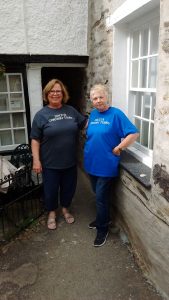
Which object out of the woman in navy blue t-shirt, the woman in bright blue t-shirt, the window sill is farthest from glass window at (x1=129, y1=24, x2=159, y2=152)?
the woman in navy blue t-shirt

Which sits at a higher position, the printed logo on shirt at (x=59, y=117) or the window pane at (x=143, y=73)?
the window pane at (x=143, y=73)

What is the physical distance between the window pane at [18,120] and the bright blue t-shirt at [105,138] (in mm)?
2078

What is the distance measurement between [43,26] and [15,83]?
3.56ft

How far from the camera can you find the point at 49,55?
183 inches

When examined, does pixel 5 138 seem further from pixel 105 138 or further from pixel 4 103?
pixel 105 138

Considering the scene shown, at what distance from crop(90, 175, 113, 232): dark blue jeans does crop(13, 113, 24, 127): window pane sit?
85.8 inches

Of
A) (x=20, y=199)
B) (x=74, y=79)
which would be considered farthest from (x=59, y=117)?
(x=74, y=79)

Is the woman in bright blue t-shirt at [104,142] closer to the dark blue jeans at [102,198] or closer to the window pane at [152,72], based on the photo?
the dark blue jeans at [102,198]

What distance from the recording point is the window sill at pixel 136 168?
291 centimetres

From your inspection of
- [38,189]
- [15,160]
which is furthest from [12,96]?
[38,189]

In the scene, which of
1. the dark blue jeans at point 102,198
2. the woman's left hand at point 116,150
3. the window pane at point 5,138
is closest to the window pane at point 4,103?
the window pane at point 5,138

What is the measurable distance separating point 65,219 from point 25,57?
2.72 metres

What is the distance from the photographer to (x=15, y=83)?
487 centimetres

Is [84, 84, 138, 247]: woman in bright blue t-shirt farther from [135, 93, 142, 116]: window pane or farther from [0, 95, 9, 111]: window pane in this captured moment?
[0, 95, 9, 111]: window pane
